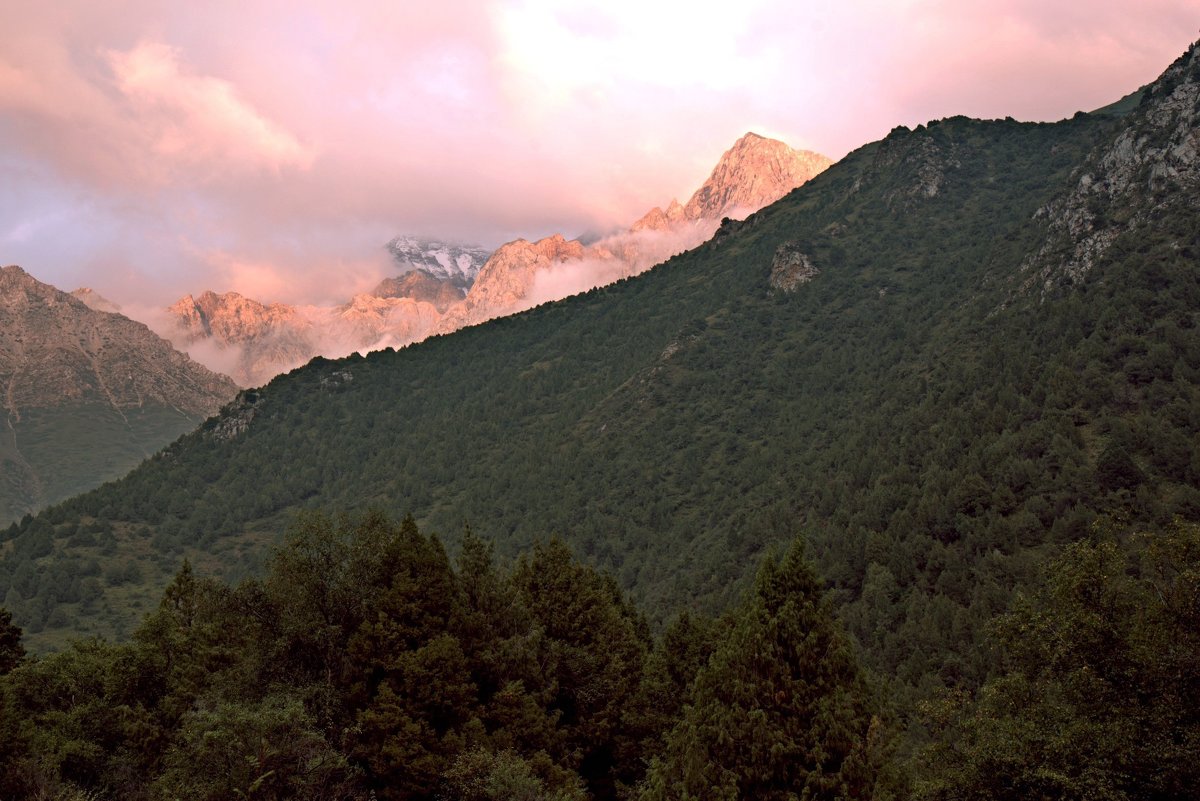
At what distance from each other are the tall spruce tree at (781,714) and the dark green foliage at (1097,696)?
3180mm

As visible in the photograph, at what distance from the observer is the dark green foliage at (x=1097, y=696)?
2109 centimetres

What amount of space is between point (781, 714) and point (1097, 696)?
10.2 metres

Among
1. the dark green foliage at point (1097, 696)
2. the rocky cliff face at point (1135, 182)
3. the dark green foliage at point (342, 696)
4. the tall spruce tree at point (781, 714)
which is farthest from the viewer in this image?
the rocky cliff face at point (1135, 182)

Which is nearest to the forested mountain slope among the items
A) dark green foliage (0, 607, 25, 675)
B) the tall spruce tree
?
the tall spruce tree

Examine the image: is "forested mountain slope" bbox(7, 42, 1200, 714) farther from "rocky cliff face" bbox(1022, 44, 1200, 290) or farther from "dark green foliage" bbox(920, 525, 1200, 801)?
"dark green foliage" bbox(920, 525, 1200, 801)

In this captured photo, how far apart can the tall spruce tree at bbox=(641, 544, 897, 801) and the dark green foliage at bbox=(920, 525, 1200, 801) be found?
125 inches

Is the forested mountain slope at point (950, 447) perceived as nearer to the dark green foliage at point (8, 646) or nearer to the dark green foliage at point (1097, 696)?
the dark green foliage at point (1097, 696)

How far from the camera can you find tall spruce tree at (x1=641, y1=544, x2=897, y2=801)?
22719mm

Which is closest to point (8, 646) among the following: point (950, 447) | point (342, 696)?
point (342, 696)

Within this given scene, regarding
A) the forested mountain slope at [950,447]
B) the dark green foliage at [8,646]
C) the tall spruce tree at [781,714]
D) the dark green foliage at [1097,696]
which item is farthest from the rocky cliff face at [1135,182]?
the dark green foliage at [8,646]

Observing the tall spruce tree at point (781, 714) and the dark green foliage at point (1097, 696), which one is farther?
the tall spruce tree at point (781, 714)

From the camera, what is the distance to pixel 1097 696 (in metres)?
23.9

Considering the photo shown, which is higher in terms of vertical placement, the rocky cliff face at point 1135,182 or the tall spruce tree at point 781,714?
the rocky cliff face at point 1135,182

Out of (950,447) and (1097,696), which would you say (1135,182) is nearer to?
(950,447)
